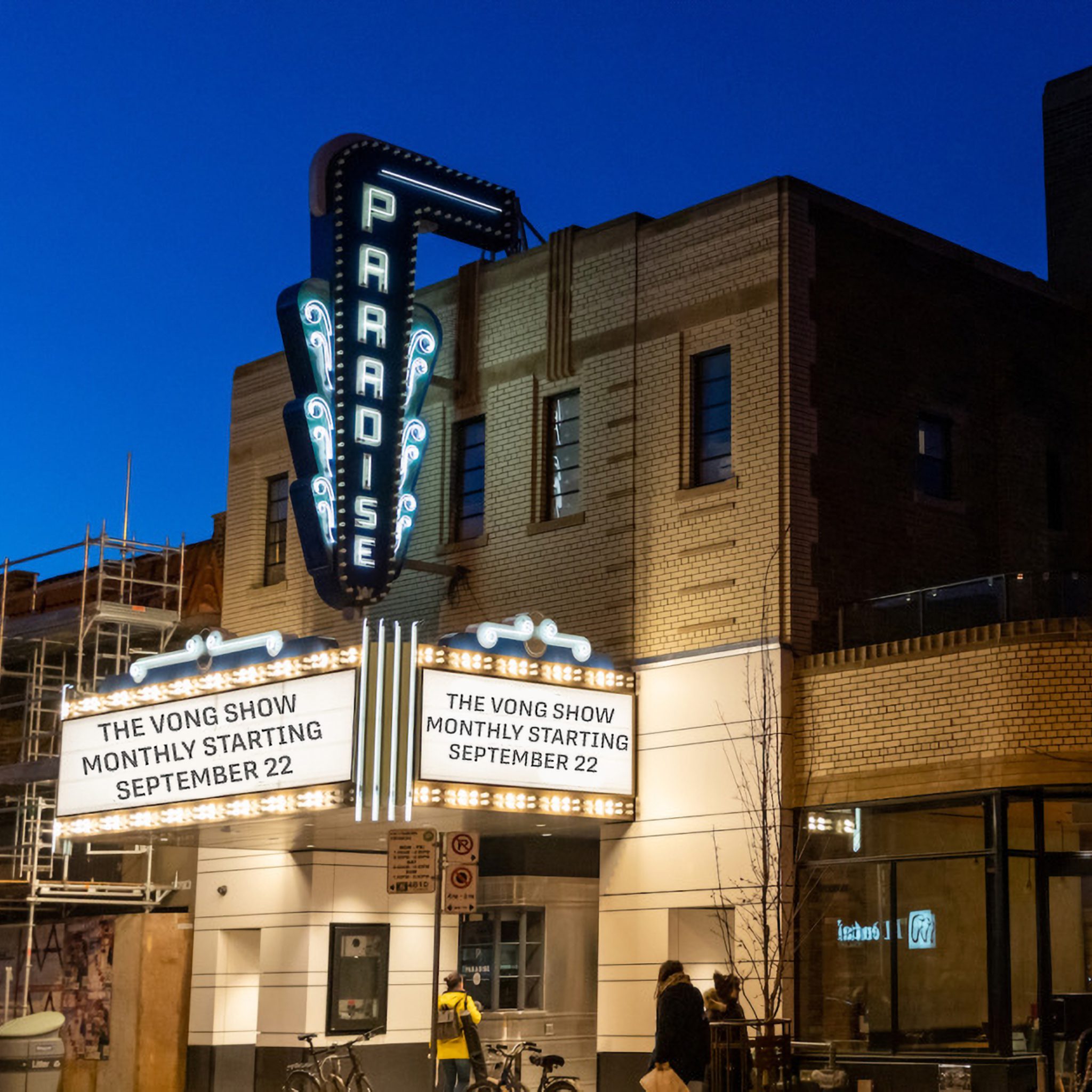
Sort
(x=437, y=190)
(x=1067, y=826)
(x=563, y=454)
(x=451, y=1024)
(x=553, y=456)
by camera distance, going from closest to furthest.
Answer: (x=1067, y=826)
(x=451, y=1024)
(x=563, y=454)
(x=553, y=456)
(x=437, y=190)

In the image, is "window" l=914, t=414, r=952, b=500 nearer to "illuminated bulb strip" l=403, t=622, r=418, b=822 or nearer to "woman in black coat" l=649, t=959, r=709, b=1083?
"illuminated bulb strip" l=403, t=622, r=418, b=822

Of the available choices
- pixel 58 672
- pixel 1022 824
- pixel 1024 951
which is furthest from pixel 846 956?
pixel 58 672

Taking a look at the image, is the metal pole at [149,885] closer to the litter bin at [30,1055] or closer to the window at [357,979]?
the litter bin at [30,1055]

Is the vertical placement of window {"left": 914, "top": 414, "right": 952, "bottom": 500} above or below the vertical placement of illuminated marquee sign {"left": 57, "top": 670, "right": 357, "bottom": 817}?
above

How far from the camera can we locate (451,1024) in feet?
69.9

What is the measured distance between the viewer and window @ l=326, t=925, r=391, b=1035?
24625 millimetres

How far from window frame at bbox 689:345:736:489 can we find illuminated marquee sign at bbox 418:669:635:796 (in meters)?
2.93

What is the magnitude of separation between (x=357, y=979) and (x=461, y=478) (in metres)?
7.19

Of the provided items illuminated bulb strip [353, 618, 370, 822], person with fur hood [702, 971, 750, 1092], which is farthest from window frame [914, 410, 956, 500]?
illuminated bulb strip [353, 618, 370, 822]

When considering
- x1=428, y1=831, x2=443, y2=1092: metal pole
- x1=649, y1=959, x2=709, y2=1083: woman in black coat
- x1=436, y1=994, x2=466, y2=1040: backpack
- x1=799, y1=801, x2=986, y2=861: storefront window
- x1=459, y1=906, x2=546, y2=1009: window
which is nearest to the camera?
x1=649, y1=959, x2=709, y2=1083: woman in black coat

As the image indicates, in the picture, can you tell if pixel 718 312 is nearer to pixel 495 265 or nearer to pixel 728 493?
pixel 728 493

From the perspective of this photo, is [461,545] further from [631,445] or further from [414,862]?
[414,862]

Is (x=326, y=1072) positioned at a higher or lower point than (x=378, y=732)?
lower

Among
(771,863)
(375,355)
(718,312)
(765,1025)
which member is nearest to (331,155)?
(375,355)
